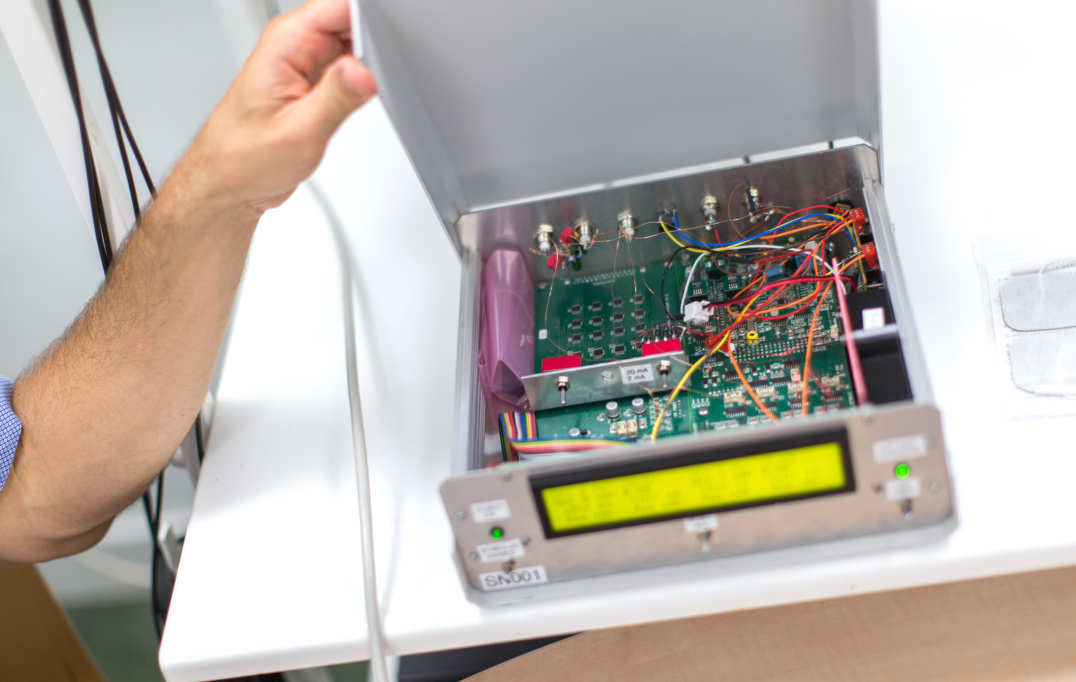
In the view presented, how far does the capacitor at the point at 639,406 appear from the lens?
2.61 ft

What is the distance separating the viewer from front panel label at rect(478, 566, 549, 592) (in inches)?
27.5

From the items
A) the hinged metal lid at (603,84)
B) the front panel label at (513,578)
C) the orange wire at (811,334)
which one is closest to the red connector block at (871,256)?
the orange wire at (811,334)

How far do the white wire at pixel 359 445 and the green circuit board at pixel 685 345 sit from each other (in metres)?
0.17

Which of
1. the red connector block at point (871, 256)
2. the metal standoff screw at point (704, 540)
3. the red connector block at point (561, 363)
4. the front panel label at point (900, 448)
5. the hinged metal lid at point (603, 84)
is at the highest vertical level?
the hinged metal lid at point (603, 84)

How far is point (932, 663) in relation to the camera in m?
0.77

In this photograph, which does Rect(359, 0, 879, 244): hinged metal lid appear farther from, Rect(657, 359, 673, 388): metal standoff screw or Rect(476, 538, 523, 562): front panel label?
Rect(476, 538, 523, 562): front panel label

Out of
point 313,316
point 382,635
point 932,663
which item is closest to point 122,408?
point 313,316

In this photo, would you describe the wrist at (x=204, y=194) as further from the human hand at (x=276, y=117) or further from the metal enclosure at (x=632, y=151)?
the metal enclosure at (x=632, y=151)

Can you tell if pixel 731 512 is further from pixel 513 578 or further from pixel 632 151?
pixel 632 151

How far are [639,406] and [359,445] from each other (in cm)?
27

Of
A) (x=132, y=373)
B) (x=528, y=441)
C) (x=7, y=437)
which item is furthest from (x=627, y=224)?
(x=7, y=437)

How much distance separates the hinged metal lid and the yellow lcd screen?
0.36 meters

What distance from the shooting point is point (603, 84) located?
33.3 inches

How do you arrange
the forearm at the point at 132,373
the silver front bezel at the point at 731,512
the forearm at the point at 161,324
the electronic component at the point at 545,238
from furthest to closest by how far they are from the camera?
the electronic component at the point at 545,238 < the forearm at the point at 132,373 < the forearm at the point at 161,324 < the silver front bezel at the point at 731,512
